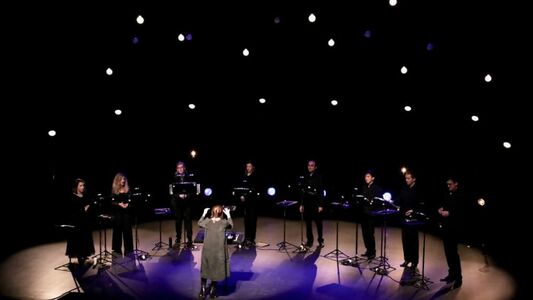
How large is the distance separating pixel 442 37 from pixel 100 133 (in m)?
7.61

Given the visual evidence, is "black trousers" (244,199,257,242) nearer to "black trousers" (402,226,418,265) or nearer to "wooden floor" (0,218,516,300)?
"wooden floor" (0,218,516,300)

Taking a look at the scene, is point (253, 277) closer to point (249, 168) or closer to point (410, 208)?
point (249, 168)

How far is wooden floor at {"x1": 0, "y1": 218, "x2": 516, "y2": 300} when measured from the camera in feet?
23.8

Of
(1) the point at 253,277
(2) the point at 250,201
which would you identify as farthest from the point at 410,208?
(2) the point at 250,201

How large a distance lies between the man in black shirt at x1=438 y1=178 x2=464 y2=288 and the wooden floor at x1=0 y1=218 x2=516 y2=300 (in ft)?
0.74

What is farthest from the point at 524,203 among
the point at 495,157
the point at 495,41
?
the point at 495,41

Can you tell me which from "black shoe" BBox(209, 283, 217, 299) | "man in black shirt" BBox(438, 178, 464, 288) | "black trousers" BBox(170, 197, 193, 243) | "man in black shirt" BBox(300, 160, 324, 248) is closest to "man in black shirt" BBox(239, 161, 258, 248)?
"man in black shirt" BBox(300, 160, 324, 248)

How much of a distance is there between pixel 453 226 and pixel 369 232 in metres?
1.79

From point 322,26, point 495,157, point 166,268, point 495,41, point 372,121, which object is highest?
point 322,26

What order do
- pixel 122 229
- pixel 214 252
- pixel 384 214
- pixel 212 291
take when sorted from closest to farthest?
pixel 214 252
pixel 212 291
pixel 384 214
pixel 122 229

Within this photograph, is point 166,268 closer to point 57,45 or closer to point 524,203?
point 57,45

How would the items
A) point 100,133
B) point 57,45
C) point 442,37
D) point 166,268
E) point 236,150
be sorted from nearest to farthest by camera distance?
1. point 166,268
2. point 442,37
3. point 57,45
4. point 100,133
5. point 236,150

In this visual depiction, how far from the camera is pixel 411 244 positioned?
846cm

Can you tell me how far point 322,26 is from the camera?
10617 mm
